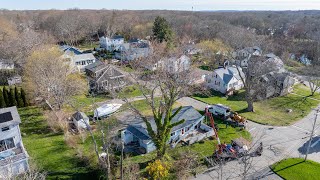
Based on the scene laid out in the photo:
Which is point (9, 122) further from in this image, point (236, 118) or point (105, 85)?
point (236, 118)

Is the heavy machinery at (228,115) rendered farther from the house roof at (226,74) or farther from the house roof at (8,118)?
the house roof at (8,118)

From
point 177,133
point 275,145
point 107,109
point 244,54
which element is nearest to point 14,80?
point 107,109

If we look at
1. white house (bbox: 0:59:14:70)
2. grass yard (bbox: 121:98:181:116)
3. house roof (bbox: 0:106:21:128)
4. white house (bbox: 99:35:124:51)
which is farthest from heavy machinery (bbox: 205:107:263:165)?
white house (bbox: 99:35:124:51)

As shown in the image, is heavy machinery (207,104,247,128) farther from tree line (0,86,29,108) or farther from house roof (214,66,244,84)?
tree line (0,86,29,108)

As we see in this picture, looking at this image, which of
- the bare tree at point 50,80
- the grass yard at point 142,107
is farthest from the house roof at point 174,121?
the bare tree at point 50,80

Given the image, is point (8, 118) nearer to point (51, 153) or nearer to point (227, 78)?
point (51, 153)

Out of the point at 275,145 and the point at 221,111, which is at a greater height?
the point at 221,111

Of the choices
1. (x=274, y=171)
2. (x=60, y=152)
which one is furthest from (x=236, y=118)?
(x=60, y=152)
